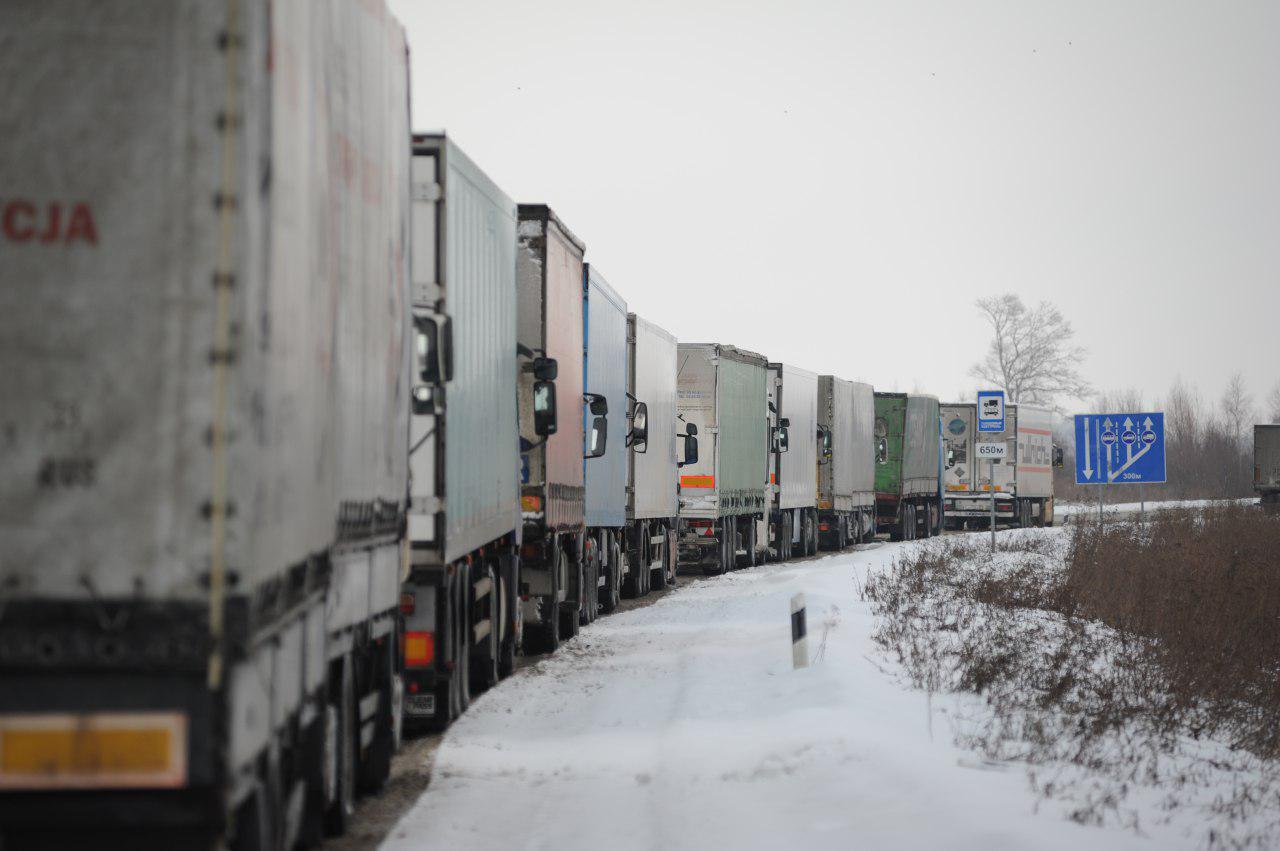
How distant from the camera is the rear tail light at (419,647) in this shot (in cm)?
1078

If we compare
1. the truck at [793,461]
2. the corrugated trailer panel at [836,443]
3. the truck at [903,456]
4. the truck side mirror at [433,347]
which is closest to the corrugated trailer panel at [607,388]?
the truck side mirror at [433,347]

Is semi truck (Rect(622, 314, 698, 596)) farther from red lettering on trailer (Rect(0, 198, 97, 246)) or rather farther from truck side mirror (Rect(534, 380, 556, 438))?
red lettering on trailer (Rect(0, 198, 97, 246))

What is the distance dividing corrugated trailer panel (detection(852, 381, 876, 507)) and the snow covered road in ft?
91.0

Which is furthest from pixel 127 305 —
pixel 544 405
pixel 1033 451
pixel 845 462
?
pixel 1033 451

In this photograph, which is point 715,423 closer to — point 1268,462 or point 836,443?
point 836,443

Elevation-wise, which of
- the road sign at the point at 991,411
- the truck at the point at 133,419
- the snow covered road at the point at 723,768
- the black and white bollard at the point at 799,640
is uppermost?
the road sign at the point at 991,411

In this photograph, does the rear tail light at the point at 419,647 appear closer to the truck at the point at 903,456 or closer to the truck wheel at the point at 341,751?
the truck wheel at the point at 341,751

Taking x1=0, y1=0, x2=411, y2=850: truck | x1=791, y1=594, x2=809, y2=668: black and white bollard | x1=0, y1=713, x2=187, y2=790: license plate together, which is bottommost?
x1=791, y1=594, x2=809, y2=668: black and white bollard

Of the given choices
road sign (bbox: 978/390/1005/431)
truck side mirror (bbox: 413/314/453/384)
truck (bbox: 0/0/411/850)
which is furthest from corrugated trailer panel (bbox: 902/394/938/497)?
truck (bbox: 0/0/411/850)

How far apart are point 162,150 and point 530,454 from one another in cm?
1121

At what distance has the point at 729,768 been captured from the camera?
373 inches

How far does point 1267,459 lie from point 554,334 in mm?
49437

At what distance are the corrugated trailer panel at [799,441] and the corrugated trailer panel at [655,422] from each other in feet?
25.9

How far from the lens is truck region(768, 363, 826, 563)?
1399 inches
